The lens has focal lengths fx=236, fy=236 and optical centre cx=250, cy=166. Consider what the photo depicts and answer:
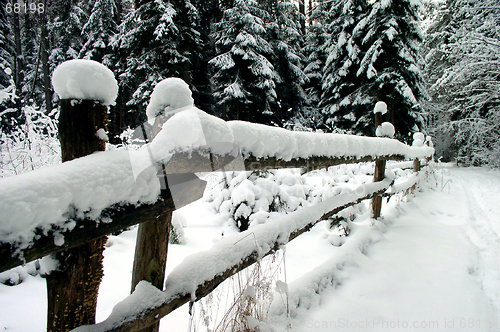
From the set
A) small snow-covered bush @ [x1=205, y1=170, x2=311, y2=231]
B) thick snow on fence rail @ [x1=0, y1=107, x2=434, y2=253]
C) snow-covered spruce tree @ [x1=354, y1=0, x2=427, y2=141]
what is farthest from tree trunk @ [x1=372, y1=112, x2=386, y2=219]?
snow-covered spruce tree @ [x1=354, y1=0, x2=427, y2=141]

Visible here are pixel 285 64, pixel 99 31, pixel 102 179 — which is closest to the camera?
pixel 102 179

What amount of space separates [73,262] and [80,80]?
0.67m

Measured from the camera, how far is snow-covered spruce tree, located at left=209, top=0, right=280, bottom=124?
36.4 ft

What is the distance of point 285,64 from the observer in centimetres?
1432

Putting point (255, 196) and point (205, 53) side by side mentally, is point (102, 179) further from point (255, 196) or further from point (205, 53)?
point (205, 53)

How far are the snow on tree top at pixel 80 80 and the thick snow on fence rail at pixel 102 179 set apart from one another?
23 cm

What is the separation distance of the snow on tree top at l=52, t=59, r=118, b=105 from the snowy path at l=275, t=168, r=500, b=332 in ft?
6.04

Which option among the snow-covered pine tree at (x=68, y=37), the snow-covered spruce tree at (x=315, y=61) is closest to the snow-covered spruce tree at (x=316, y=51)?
the snow-covered spruce tree at (x=315, y=61)

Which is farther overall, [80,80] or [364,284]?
[364,284]

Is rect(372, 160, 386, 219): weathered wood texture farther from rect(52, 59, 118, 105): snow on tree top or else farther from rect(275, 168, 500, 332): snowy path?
rect(52, 59, 118, 105): snow on tree top

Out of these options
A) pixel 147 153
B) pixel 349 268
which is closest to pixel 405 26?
pixel 349 268

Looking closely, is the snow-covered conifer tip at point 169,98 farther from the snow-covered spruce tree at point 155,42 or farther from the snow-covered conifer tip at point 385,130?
the snow-covered spruce tree at point 155,42

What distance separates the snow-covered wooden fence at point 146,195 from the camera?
0.60 meters

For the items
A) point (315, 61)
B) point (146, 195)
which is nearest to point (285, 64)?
point (315, 61)
